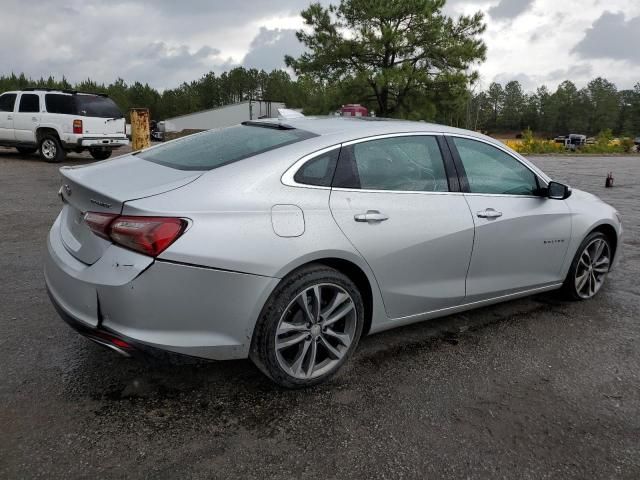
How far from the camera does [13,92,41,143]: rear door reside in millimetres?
14102

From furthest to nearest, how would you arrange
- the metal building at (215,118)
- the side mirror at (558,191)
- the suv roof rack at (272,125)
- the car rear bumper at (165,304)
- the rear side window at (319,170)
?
the metal building at (215,118), the side mirror at (558,191), the suv roof rack at (272,125), the rear side window at (319,170), the car rear bumper at (165,304)

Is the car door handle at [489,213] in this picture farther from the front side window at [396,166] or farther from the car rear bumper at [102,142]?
the car rear bumper at [102,142]

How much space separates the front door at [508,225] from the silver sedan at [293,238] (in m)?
0.01

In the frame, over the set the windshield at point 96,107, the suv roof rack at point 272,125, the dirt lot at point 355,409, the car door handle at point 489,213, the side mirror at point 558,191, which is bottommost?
the dirt lot at point 355,409

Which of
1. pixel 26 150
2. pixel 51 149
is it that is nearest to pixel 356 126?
pixel 51 149

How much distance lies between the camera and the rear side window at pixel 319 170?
2.91 meters

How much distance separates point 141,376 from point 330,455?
1255 millimetres

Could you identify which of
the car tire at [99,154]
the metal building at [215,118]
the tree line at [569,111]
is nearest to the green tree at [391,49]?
the car tire at [99,154]

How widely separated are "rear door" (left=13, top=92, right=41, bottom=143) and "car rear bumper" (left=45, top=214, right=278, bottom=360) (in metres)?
13.5

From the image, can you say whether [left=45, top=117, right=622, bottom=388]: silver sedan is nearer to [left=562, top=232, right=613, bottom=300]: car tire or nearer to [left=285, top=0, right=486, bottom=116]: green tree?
[left=562, top=232, right=613, bottom=300]: car tire

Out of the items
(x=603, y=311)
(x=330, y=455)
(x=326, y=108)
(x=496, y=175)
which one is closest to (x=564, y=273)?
(x=603, y=311)

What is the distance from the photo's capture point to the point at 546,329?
3949mm

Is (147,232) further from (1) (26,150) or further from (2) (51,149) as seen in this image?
(1) (26,150)

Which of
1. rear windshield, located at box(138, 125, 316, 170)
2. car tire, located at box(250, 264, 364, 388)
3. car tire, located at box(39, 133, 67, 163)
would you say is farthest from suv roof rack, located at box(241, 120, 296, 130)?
car tire, located at box(39, 133, 67, 163)
